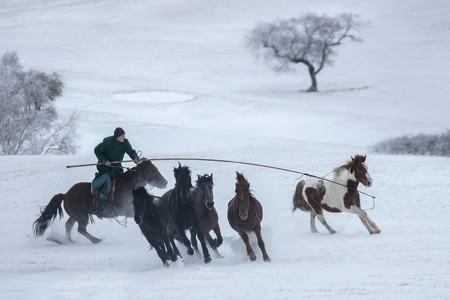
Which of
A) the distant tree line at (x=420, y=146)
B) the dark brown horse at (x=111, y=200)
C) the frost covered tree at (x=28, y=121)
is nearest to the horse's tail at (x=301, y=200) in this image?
the dark brown horse at (x=111, y=200)

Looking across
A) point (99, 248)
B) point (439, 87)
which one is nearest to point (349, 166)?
point (99, 248)

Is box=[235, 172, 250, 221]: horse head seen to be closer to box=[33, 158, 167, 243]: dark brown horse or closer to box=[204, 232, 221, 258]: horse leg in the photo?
box=[204, 232, 221, 258]: horse leg

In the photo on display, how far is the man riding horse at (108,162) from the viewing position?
51.4 ft

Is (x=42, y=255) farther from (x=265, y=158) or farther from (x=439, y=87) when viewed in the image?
(x=439, y=87)

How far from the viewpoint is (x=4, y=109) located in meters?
42.9

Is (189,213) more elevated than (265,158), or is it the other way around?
(189,213)

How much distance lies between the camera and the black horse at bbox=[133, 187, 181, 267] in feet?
45.2

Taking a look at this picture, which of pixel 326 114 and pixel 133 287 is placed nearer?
pixel 133 287

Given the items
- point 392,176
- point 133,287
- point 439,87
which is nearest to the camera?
point 133,287

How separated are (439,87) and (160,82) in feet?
63.4

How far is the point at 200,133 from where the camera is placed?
4512cm

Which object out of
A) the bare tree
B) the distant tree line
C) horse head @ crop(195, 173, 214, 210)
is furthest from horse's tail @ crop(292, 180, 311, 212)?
the bare tree

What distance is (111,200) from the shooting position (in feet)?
54.4

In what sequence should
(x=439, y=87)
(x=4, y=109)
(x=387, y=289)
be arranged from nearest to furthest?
(x=387, y=289) → (x=4, y=109) → (x=439, y=87)
